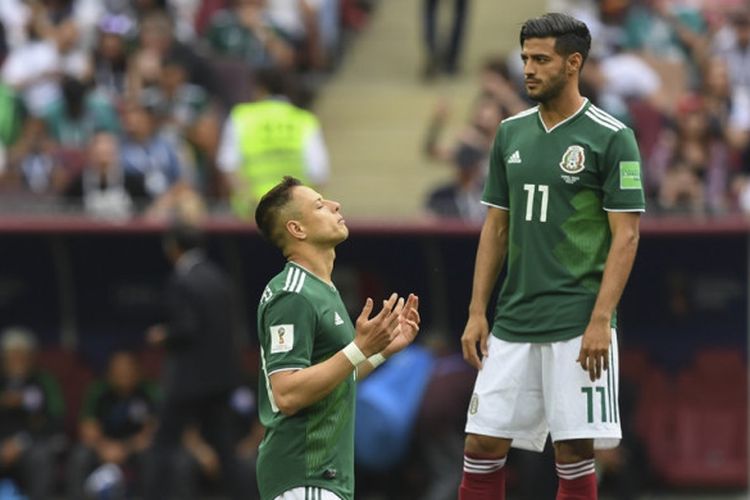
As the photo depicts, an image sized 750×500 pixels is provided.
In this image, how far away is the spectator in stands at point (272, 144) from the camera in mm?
15109

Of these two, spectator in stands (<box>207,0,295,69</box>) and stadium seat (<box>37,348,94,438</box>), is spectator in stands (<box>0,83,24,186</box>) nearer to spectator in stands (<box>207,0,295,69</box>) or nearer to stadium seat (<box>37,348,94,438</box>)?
stadium seat (<box>37,348,94,438</box>)

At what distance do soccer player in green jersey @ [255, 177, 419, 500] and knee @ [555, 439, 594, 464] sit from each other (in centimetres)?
109

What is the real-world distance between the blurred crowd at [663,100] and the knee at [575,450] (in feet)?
21.2

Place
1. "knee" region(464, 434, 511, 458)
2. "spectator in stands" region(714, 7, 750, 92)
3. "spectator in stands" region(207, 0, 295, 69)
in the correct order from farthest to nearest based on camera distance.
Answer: "spectator in stands" region(207, 0, 295, 69)
"spectator in stands" region(714, 7, 750, 92)
"knee" region(464, 434, 511, 458)

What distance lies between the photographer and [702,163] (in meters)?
16.2

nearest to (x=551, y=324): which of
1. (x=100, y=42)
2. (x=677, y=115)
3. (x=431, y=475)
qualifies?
(x=431, y=475)

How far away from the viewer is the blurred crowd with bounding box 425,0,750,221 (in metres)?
15.7

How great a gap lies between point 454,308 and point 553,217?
7.54 m

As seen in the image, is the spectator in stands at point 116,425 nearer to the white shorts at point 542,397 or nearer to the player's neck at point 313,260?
the white shorts at point 542,397

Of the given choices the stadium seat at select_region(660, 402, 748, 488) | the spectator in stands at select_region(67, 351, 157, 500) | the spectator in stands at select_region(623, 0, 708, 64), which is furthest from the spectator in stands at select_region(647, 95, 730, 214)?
the spectator in stands at select_region(67, 351, 157, 500)

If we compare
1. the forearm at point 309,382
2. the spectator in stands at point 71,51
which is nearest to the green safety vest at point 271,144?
A: the spectator in stands at point 71,51

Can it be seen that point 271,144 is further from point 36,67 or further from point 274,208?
point 274,208

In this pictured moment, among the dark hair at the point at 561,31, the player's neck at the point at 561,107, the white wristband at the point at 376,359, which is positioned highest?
the dark hair at the point at 561,31

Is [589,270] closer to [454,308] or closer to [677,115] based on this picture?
[454,308]
